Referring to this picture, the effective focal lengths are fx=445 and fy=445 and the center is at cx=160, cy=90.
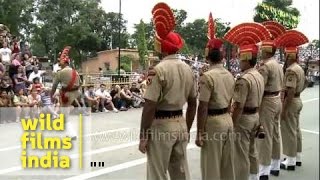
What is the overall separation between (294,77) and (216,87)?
226 centimetres

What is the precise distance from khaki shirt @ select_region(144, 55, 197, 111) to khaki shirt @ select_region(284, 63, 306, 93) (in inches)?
99.5

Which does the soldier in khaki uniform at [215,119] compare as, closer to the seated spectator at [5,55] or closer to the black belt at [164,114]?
Answer: the black belt at [164,114]

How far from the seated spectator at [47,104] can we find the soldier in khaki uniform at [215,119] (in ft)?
21.0

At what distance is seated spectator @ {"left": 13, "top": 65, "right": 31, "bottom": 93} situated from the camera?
12.4 m

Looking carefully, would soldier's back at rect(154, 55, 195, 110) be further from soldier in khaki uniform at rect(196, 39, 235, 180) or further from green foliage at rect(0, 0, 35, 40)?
green foliage at rect(0, 0, 35, 40)

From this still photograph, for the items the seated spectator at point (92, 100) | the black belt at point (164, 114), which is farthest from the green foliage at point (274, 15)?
the black belt at point (164, 114)

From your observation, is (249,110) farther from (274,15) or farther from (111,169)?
(274,15)

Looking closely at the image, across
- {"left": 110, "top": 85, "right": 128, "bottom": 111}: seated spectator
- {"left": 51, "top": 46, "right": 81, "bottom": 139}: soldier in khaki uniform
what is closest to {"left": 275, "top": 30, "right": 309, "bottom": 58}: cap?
{"left": 51, "top": 46, "right": 81, "bottom": 139}: soldier in khaki uniform

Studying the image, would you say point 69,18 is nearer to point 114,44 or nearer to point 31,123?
point 114,44

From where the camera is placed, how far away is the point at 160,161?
4.52 meters

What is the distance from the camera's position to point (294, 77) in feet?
21.9

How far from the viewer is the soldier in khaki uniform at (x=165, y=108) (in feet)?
14.6

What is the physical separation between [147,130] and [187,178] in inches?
28.2

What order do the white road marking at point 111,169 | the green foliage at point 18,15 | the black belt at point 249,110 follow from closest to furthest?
the black belt at point 249,110 < the white road marking at point 111,169 < the green foliage at point 18,15
